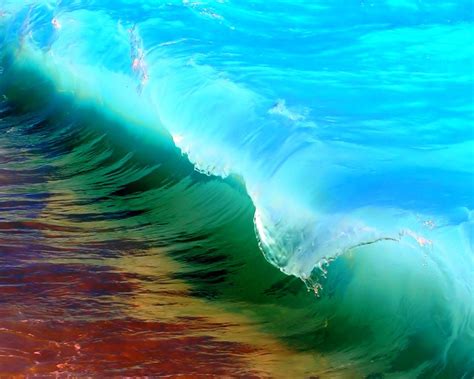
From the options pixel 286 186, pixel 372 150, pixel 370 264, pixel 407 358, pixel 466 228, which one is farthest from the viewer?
pixel 372 150

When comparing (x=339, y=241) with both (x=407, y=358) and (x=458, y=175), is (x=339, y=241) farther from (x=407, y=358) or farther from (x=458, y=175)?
(x=458, y=175)

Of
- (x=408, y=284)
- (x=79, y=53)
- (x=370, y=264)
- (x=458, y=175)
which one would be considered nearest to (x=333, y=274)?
(x=370, y=264)

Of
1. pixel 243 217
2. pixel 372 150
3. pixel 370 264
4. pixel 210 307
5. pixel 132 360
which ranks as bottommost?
pixel 132 360

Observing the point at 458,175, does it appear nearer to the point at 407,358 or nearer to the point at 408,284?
the point at 408,284

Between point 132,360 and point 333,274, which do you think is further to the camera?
point 333,274

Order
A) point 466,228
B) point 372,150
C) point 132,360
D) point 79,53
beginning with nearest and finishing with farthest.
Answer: point 132,360, point 466,228, point 372,150, point 79,53

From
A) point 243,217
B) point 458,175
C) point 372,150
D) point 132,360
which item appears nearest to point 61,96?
point 243,217

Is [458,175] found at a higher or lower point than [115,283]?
higher
